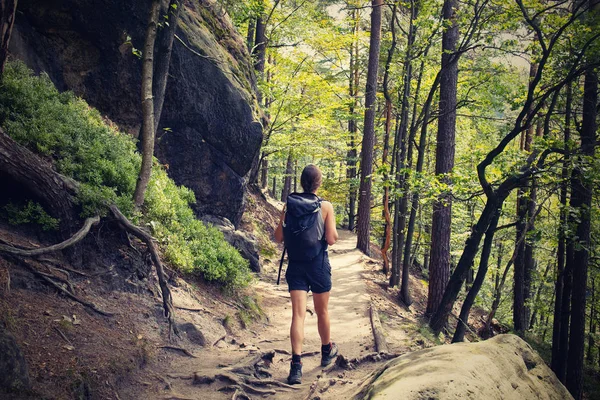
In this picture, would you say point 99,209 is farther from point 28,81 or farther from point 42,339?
point 28,81

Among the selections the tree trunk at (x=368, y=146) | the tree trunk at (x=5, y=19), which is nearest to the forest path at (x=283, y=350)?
the tree trunk at (x=5, y=19)

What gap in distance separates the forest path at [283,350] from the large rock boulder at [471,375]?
1.19m

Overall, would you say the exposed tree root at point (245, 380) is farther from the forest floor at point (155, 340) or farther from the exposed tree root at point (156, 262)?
the exposed tree root at point (156, 262)

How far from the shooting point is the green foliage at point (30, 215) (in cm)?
478

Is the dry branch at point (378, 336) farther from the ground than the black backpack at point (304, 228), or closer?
closer

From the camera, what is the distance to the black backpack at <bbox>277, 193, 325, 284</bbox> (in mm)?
4617

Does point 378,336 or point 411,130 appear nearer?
point 378,336

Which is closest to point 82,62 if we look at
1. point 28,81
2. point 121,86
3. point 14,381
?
point 121,86

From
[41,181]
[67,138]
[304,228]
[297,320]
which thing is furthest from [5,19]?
[297,320]

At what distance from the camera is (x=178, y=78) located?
10.2 meters

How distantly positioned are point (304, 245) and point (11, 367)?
110 inches

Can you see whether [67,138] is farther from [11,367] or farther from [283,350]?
[283,350]

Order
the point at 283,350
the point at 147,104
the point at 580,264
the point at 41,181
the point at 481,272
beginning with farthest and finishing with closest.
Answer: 1. the point at 580,264
2. the point at 481,272
3. the point at 147,104
4. the point at 283,350
5. the point at 41,181

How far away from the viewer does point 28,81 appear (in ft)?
22.0
